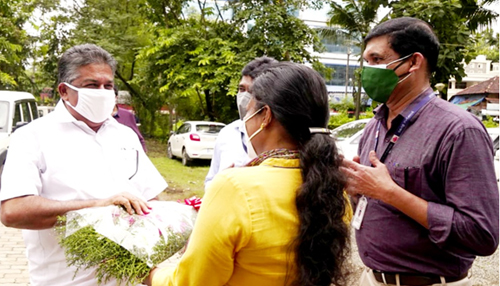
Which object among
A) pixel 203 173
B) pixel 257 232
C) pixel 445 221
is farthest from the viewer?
pixel 203 173

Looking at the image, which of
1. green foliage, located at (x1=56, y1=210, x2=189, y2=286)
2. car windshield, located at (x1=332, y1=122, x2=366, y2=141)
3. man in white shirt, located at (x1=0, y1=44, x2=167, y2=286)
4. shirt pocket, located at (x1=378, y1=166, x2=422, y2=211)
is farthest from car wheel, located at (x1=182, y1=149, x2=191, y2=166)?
green foliage, located at (x1=56, y1=210, x2=189, y2=286)

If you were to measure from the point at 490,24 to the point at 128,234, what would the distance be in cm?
1413

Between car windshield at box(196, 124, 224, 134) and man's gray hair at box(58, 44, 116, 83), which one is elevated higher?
man's gray hair at box(58, 44, 116, 83)

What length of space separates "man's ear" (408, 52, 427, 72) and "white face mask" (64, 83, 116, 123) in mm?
1567

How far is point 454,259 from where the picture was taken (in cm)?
192

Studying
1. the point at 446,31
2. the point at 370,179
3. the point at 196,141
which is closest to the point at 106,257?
the point at 370,179

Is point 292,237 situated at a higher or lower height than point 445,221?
higher

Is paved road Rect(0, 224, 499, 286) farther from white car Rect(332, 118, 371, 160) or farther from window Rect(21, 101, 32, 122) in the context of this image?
white car Rect(332, 118, 371, 160)

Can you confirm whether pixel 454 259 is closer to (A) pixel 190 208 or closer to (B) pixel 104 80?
(A) pixel 190 208

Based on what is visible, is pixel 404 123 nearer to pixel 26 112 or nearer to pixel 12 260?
pixel 12 260

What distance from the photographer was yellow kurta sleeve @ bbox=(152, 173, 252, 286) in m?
1.31

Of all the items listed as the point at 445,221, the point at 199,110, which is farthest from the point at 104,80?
the point at 199,110

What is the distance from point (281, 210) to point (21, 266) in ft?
16.5

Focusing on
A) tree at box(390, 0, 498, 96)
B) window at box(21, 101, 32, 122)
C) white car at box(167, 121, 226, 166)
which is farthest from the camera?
white car at box(167, 121, 226, 166)
